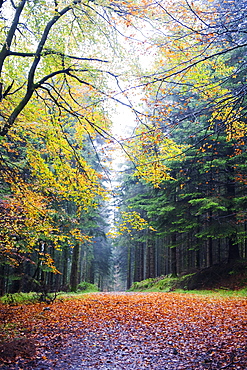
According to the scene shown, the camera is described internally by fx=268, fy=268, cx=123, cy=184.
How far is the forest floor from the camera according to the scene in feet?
14.9

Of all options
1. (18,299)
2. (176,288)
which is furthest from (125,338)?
(176,288)

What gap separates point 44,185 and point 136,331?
13.9 feet

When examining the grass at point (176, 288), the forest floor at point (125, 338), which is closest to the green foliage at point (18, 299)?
the forest floor at point (125, 338)

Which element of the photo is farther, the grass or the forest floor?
the grass

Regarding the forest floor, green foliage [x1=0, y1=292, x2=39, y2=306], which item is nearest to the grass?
the forest floor

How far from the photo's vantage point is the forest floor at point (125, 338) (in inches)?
179

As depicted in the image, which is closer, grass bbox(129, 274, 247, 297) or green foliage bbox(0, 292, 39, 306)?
green foliage bbox(0, 292, 39, 306)

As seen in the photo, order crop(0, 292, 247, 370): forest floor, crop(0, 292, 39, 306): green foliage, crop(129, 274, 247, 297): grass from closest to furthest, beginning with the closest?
crop(0, 292, 247, 370): forest floor
crop(0, 292, 39, 306): green foliage
crop(129, 274, 247, 297): grass

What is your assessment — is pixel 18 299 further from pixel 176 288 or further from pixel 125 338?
pixel 176 288

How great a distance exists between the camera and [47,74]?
7133 mm

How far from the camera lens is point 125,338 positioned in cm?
582

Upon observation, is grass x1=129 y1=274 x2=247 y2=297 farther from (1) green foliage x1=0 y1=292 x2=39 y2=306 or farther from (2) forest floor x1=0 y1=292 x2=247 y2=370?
(1) green foliage x1=0 y1=292 x2=39 y2=306

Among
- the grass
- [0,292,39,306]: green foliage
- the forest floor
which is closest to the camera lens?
the forest floor

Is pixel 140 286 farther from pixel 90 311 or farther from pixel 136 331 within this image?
pixel 136 331
